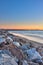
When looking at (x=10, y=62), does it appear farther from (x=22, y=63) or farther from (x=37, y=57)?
(x=37, y=57)

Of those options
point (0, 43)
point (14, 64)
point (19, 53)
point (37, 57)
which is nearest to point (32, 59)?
point (37, 57)

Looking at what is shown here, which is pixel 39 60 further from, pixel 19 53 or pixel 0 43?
pixel 0 43

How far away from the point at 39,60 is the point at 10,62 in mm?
1322

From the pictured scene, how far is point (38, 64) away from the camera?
3.89 m

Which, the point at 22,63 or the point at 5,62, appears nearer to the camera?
the point at 5,62

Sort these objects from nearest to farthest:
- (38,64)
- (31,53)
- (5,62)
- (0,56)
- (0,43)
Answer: (5,62) < (0,56) < (38,64) < (31,53) < (0,43)

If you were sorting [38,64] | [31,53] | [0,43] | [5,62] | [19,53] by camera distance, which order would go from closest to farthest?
[5,62] → [38,64] → [19,53] → [31,53] → [0,43]

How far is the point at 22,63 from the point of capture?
3.49 m

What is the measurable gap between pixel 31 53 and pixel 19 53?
499 mm

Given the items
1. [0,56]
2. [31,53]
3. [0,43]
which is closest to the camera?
[0,56]

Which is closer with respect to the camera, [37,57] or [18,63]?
[18,63]

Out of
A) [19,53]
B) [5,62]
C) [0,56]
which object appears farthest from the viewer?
[19,53]

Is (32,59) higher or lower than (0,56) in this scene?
lower

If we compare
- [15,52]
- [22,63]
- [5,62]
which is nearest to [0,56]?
[5,62]
